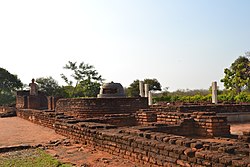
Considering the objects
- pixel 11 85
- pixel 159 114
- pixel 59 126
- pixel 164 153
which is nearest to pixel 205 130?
pixel 159 114

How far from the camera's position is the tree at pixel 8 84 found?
41300 mm

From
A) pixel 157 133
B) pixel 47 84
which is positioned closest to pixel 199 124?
pixel 157 133

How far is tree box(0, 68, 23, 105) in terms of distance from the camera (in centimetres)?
4130

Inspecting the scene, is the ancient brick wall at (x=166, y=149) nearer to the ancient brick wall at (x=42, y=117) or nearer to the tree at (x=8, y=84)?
the ancient brick wall at (x=42, y=117)

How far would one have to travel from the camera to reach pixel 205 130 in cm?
710

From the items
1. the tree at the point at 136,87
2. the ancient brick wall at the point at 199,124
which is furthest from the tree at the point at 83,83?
the ancient brick wall at the point at 199,124

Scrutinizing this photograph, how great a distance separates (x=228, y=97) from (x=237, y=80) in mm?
9039

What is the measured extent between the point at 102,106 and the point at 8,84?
34.0 m

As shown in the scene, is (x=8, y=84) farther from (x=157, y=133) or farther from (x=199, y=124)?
(x=157, y=133)

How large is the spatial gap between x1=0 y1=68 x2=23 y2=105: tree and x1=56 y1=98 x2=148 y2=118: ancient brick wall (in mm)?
30985

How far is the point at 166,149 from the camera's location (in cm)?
407

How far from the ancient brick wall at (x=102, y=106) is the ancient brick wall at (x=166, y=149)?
5.50 metres

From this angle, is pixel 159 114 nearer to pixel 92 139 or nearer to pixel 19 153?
pixel 92 139


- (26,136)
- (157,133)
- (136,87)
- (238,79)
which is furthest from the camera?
(136,87)
